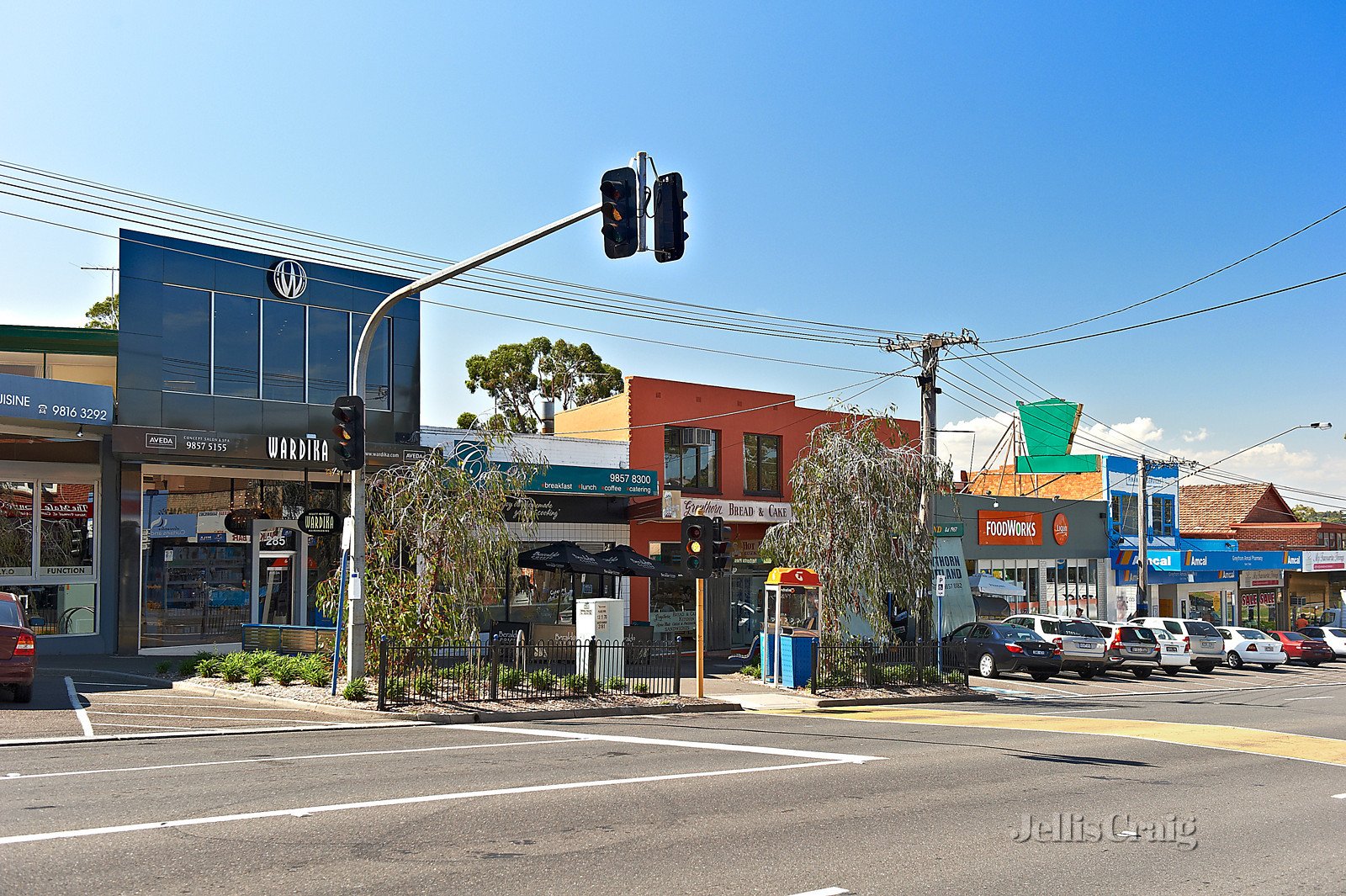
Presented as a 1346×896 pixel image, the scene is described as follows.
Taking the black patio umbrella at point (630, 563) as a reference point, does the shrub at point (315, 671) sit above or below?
below

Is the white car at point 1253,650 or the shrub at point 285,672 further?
the white car at point 1253,650

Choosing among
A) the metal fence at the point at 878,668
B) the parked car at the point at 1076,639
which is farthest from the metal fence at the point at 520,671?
the parked car at the point at 1076,639

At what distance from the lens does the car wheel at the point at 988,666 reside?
93.2 ft

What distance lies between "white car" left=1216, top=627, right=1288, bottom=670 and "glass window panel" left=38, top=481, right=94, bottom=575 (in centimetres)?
3366

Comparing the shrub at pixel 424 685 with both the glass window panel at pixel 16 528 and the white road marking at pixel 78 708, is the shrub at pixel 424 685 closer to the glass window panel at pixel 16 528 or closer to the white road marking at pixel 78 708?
the white road marking at pixel 78 708

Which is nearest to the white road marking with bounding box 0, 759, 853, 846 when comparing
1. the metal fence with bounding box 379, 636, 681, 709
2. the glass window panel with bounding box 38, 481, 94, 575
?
the metal fence with bounding box 379, 636, 681, 709

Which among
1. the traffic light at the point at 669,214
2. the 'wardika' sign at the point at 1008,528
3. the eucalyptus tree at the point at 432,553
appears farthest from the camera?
the 'wardika' sign at the point at 1008,528

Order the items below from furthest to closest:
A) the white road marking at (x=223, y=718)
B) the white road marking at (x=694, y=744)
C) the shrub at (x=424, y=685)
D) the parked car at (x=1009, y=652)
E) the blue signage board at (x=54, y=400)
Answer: the parked car at (x=1009, y=652) → the blue signage board at (x=54, y=400) → the shrub at (x=424, y=685) → the white road marking at (x=223, y=718) → the white road marking at (x=694, y=744)

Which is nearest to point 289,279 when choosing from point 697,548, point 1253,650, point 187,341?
point 187,341

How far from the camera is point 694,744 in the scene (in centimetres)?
1412

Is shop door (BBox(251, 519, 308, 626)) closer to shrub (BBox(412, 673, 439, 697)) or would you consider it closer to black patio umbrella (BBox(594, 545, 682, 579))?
black patio umbrella (BBox(594, 545, 682, 579))

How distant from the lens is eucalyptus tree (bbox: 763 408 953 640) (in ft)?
78.8

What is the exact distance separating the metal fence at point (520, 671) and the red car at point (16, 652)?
4.77 metres

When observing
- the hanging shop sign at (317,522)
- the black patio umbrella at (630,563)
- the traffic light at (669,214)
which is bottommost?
the black patio umbrella at (630,563)
